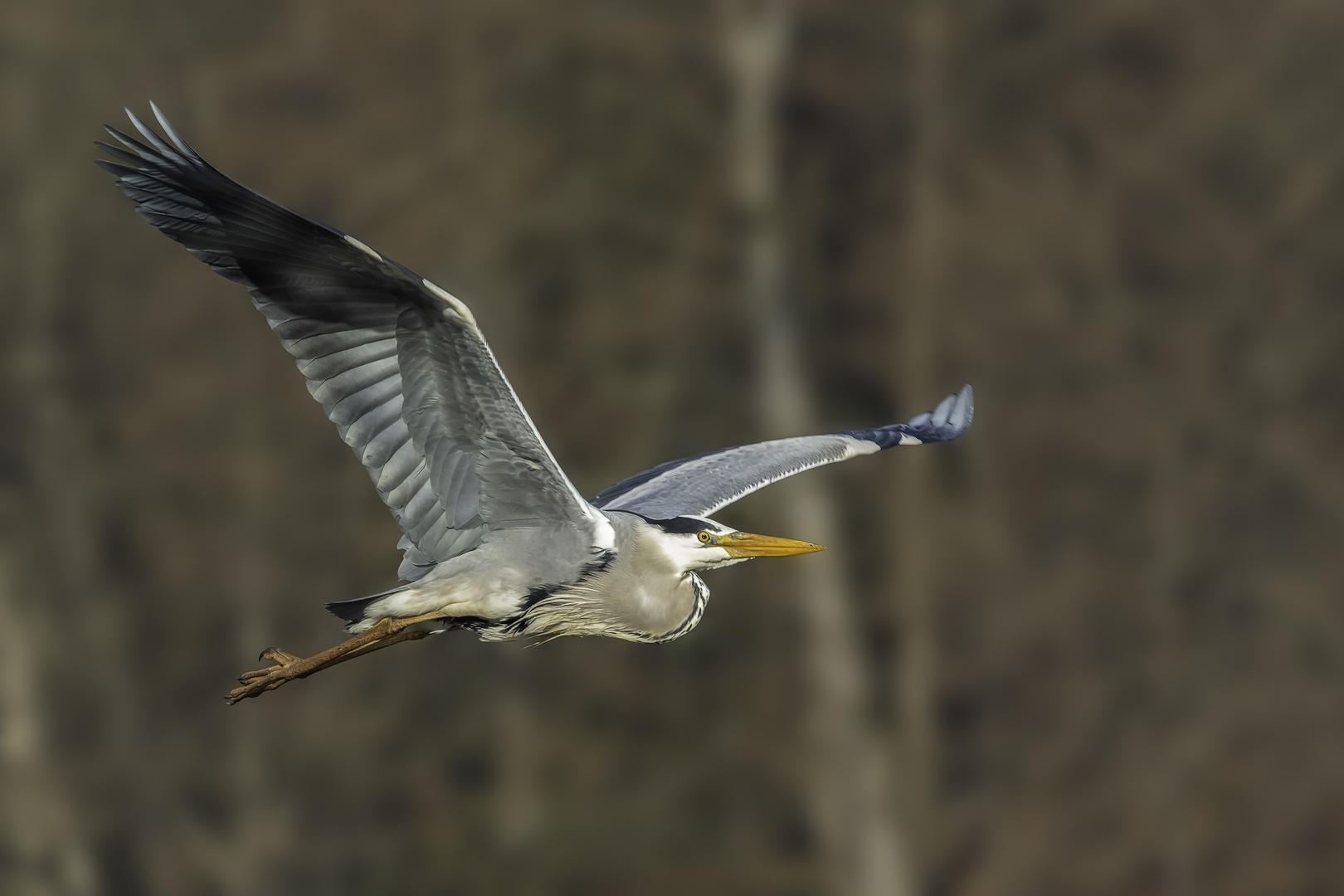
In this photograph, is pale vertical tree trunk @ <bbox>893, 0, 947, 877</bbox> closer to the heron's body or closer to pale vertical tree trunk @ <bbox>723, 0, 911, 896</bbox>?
pale vertical tree trunk @ <bbox>723, 0, 911, 896</bbox>

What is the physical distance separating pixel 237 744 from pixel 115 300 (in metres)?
4.97

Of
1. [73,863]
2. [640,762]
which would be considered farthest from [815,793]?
[73,863]

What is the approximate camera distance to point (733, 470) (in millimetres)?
6031

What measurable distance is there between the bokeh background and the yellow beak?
34.8 ft

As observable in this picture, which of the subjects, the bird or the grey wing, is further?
the grey wing

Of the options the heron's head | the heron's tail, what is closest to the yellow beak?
the heron's head

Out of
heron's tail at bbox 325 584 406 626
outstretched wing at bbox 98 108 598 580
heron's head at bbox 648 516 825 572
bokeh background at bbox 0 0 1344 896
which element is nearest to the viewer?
outstretched wing at bbox 98 108 598 580

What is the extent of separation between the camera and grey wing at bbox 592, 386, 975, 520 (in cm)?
572

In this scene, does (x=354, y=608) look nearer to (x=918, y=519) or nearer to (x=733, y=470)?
(x=733, y=470)

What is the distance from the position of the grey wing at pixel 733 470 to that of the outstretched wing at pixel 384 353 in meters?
0.88

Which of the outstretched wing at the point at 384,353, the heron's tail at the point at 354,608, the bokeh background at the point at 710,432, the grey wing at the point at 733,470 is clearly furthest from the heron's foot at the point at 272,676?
the bokeh background at the point at 710,432

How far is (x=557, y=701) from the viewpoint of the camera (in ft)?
52.6

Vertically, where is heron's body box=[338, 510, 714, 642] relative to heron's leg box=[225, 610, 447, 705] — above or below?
above

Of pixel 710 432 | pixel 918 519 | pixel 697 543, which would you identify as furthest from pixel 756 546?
pixel 918 519
